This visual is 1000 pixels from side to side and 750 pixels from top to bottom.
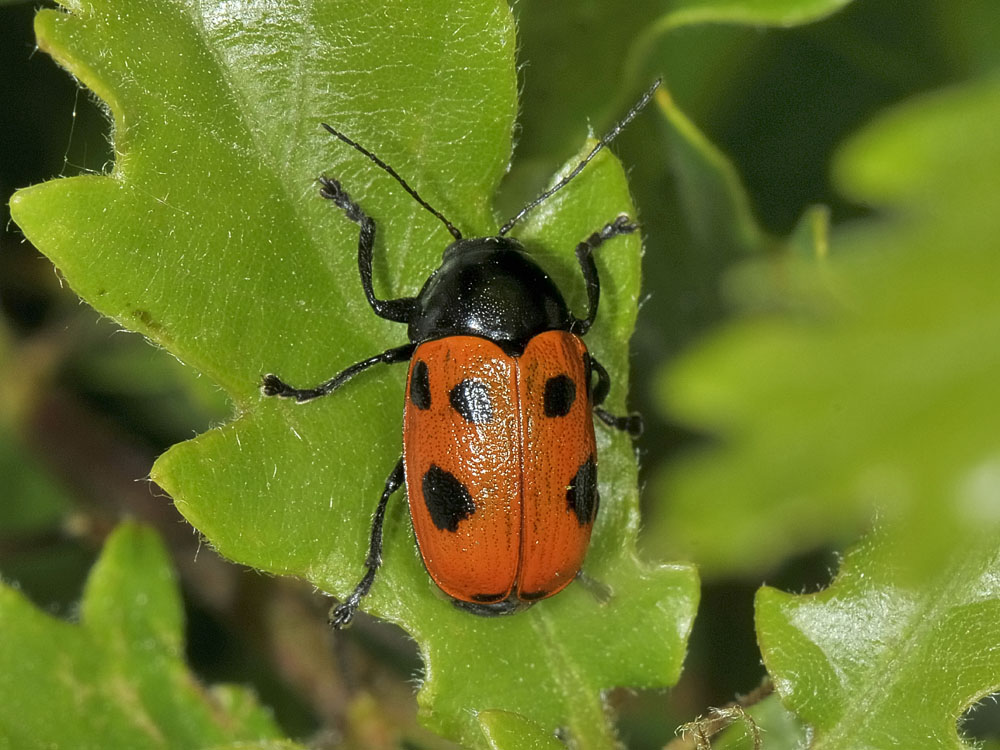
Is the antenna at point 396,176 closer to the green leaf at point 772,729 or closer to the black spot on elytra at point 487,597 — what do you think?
the black spot on elytra at point 487,597

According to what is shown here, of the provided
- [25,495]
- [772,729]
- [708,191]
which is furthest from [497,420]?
[25,495]

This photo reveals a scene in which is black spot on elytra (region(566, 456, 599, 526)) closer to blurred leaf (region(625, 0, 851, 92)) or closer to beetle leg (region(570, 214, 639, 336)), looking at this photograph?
beetle leg (region(570, 214, 639, 336))

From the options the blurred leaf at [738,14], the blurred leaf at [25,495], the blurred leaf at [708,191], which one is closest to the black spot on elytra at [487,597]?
the blurred leaf at [708,191]

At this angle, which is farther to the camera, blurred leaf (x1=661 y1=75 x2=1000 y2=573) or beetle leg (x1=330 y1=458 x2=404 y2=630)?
beetle leg (x1=330 y1=458 x2=404 y2=630)

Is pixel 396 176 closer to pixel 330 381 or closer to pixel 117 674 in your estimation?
pixel 330 381

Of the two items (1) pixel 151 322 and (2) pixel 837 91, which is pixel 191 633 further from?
(2) pixel 837 91

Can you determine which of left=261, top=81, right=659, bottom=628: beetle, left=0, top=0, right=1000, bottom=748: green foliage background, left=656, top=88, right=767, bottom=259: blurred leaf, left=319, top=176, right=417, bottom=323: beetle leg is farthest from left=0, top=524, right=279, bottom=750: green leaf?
left=656, top=88, right=767, bottom=259: blurred leaf
